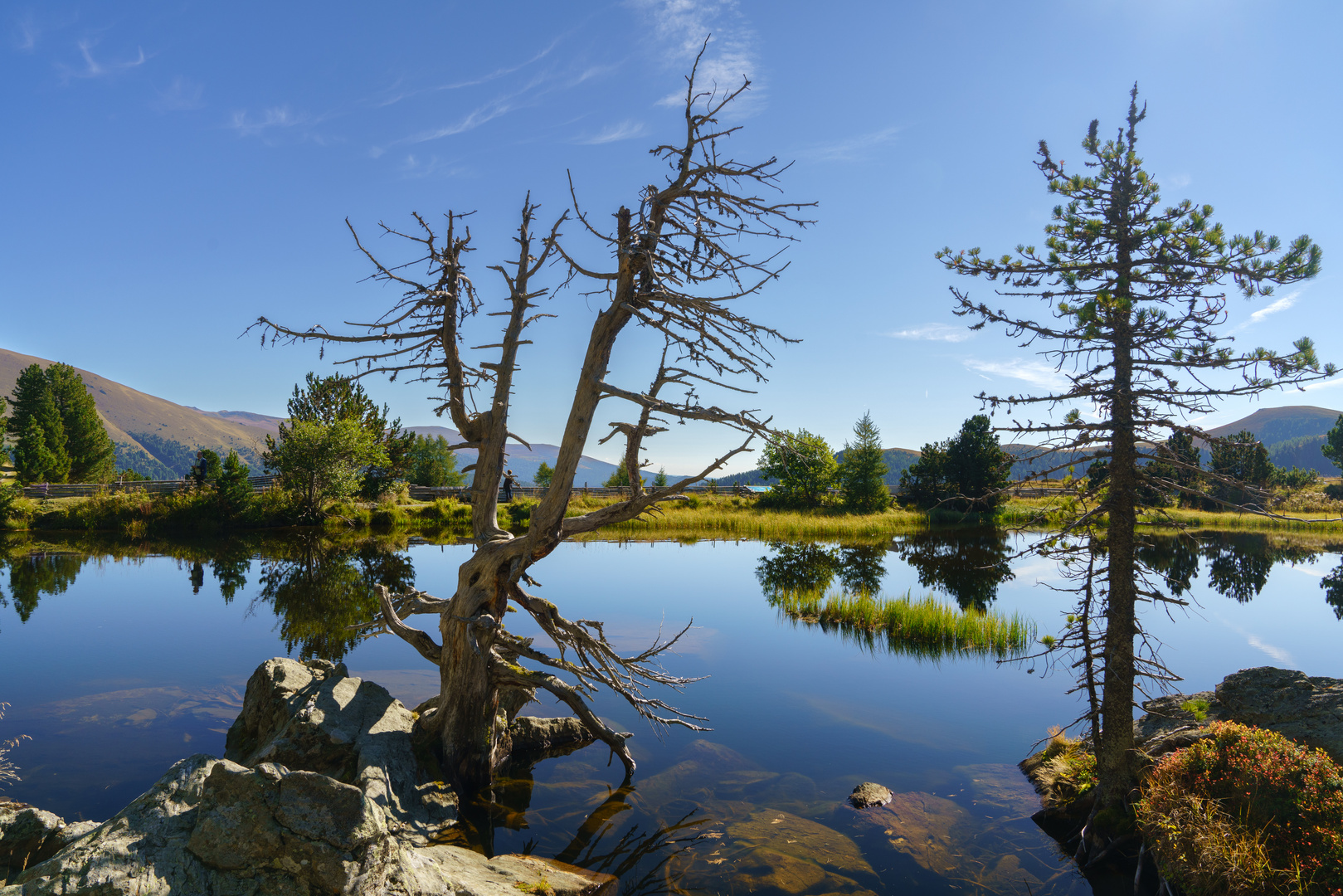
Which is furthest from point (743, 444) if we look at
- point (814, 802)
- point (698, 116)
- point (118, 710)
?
point (118, 710)

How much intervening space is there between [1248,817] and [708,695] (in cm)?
844

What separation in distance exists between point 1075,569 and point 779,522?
3429 centimetres

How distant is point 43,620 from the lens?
16.3m

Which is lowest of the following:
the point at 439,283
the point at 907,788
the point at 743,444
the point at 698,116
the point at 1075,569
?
the point at 907,788

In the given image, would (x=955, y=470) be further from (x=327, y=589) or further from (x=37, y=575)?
(x=37, y=575)

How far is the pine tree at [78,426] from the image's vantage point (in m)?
56.0

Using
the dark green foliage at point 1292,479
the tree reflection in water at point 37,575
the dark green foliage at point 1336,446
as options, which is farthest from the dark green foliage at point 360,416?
the dark green foliage at point 1336,446

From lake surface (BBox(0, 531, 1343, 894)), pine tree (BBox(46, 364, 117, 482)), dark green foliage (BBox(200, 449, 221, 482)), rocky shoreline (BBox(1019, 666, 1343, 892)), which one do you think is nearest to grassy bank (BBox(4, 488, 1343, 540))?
dark green foliage (BBox(200, 449, 221, 482))

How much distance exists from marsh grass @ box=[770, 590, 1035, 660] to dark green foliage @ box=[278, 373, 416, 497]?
33263 mm

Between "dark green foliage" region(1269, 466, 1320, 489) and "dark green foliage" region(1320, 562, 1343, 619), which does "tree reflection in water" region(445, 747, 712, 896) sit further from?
"dark green foliage" region(1269, 466, 1320, 489)

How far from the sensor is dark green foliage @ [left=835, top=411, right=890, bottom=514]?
4953 centimetres

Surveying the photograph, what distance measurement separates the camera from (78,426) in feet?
185

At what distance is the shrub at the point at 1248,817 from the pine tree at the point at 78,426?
7196 cm

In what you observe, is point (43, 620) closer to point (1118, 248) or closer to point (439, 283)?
point (439, 283)
